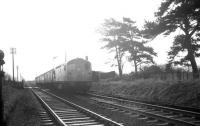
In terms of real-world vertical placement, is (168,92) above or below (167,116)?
above

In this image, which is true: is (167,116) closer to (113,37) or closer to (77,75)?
(77,75)


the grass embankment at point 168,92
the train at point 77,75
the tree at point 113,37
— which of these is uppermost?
the tree at point 113,37

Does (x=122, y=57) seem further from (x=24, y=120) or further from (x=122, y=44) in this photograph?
(x=24, y=120)

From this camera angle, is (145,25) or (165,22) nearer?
(165,22)

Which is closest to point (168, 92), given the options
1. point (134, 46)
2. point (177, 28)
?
point (177, 28)

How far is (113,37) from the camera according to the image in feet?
133

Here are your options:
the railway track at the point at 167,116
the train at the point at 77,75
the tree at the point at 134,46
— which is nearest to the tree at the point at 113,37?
the tree at the point at 134,46

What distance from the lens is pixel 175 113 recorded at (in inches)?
422

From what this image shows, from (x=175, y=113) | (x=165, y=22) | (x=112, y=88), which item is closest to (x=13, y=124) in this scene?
(x=175, y=113)

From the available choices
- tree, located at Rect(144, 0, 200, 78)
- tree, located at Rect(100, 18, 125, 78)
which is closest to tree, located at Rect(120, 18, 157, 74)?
tree, located at Rect(100, 18, 125, 78)

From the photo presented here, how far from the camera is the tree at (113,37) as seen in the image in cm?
3897

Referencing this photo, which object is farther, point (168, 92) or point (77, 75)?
point (77, 75)

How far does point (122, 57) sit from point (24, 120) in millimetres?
30200

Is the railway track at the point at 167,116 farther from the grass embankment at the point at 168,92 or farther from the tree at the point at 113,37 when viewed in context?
the tree at the point at 113,37
